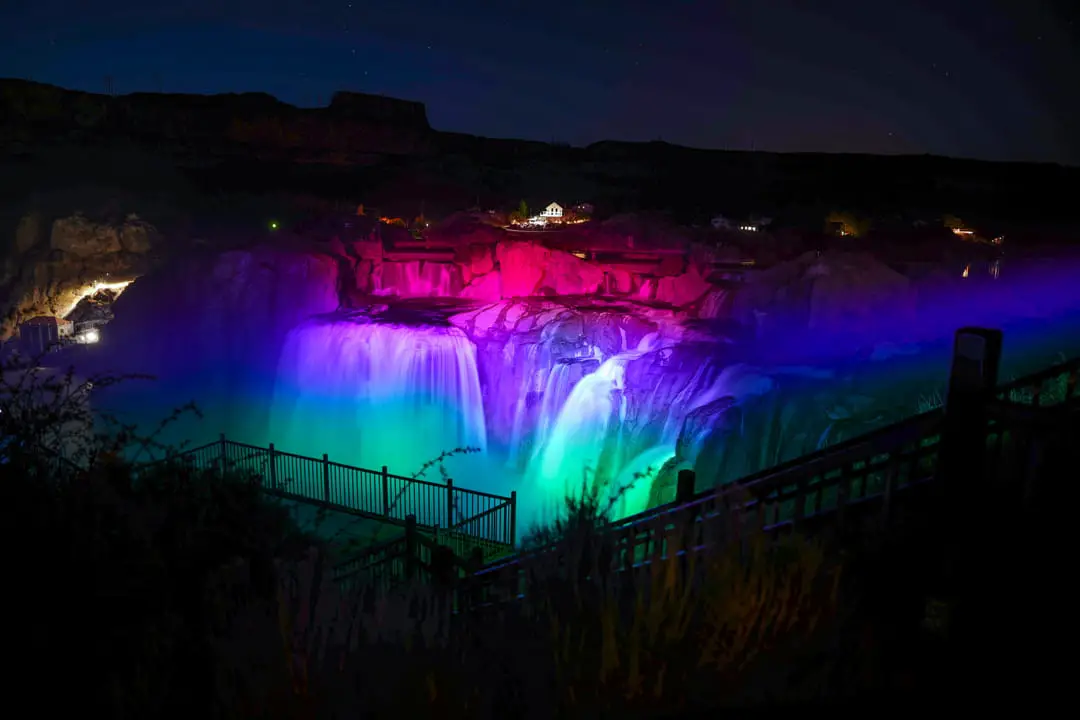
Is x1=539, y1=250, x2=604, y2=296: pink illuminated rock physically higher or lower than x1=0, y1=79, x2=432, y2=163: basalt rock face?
lower

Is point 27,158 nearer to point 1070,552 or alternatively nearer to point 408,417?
point 408,417

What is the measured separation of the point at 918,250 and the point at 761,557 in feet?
68.7

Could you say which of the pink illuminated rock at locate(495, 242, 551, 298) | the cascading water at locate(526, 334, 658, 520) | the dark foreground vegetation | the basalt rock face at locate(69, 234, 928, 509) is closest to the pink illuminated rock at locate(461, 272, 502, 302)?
the basalt rock face at locate(69, 234, 928, 509)

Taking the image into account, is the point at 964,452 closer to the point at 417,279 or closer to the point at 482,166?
the point at 417,279

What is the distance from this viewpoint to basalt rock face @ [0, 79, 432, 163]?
133ft

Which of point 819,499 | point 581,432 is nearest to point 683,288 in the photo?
point 581,432

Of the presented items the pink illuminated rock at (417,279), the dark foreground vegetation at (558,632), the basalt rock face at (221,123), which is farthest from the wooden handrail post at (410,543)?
the basalt rock face at (221,123)

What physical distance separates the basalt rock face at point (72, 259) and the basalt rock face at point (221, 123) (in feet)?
43.0

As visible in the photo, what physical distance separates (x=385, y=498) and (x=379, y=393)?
784 cm

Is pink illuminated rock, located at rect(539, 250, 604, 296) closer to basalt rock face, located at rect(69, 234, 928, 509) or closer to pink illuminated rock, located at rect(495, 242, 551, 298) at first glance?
basalt rock face, located at rect(69, 234, 928, 509)

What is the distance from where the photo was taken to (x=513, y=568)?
598 centimetres

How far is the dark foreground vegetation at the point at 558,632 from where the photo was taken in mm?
3234

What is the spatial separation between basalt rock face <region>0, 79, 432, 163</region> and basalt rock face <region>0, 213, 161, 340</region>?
13.1 meters

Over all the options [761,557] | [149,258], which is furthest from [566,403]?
[149,258]
